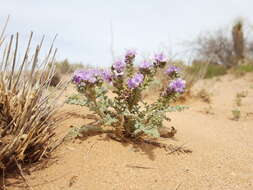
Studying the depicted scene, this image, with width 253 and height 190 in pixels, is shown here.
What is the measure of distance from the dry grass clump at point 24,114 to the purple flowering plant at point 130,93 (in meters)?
0.29

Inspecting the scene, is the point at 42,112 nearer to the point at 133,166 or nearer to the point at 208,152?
the point at 133,166

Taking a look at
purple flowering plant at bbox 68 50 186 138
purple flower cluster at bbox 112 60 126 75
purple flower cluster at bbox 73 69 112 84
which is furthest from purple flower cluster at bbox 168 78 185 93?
purple flower cluster at bbox 73 69 112 84

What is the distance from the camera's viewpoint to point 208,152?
2.18 meters

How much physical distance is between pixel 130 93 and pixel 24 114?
2.54ft

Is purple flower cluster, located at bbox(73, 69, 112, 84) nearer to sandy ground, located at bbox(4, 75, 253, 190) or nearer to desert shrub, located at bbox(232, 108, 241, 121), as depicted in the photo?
sandy ground, located at bbox(4, 75, 253, 190)

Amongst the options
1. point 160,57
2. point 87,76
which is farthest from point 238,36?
point 87,76

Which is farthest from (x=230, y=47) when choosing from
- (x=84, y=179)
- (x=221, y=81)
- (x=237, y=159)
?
(x=84, y=179)

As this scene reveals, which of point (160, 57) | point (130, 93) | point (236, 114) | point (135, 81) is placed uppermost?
point (160, 57)

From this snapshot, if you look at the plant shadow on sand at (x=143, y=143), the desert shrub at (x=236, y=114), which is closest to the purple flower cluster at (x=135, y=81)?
the plant shadow on sand at (x=143, y=143)

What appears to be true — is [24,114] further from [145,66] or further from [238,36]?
[238,36]

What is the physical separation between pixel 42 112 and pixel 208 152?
1282 millimetres

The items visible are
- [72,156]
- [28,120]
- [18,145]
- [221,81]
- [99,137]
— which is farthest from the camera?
[221,81]

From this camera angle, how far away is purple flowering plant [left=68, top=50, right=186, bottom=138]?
2.00m

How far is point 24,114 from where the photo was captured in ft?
5.42
